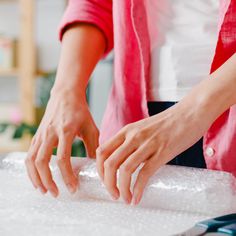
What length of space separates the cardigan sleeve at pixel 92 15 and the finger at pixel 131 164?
41 centimetres

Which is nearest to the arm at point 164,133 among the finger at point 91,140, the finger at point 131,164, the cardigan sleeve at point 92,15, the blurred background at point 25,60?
the finger at point 131,164

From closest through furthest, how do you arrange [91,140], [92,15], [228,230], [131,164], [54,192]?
[228,230]
[131,164]
[54,192]
[91,140]
[92,15]

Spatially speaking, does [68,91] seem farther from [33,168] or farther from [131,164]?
[131,164]

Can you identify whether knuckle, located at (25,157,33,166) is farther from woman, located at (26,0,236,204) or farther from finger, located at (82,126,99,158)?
finger, located at (82,126,99,158)

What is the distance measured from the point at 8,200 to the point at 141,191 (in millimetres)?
201

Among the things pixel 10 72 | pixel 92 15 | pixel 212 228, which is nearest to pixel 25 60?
pixel 10 72

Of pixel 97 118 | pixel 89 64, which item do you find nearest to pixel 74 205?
pixel 89 64

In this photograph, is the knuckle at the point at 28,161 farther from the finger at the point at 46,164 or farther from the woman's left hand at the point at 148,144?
the woman's left hand at the point at 148,144

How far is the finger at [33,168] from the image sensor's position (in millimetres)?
872

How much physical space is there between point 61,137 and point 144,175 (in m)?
0.21

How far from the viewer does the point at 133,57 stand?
40.7 inches

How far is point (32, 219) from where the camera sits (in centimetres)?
73

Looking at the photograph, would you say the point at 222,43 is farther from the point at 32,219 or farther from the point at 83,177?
the point at 32,219

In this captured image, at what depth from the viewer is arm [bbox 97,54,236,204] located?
75 centimetres
